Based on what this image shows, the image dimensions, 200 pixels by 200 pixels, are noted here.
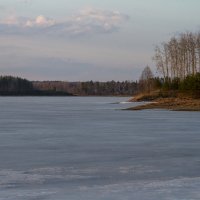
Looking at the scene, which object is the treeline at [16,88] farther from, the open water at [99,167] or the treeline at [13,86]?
the open water at [99,167]

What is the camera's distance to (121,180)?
9.70 m

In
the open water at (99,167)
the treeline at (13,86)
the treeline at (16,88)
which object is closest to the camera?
the open water at (99,167)

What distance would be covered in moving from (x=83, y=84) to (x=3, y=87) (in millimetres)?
31306

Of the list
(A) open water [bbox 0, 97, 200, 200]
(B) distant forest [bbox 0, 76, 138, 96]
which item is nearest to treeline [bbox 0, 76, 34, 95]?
(B) distant forest [bbox 0, 76, 138, 96]

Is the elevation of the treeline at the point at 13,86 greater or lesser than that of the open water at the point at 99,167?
greater

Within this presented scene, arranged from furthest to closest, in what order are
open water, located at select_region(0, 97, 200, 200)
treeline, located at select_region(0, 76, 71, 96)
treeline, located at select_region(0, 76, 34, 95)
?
treeline, located at select_region(0, 76, 34, 95), treeline, located at select_region(0, 76, 71, 96), open water, located at select_region(0, 97, 200, 200)

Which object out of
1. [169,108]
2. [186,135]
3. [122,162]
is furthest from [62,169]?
[169,108]

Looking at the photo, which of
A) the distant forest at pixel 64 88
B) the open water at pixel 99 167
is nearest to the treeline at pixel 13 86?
the distant forest at pixel 64 88

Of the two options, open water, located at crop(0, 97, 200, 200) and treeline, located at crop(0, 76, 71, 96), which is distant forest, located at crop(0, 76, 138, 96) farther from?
open water, located at crop(0, 97, 200, 200)

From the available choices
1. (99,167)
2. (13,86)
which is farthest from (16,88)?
(99,167)

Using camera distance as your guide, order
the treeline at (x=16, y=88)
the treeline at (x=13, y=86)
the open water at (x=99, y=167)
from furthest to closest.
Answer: the treeline at (x=13, y=86) → the treeline at (x=16, y=88) → the open water at (x=99, y=167)

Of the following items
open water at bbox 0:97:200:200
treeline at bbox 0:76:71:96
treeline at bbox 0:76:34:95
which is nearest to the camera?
open water at bbox 0:97:200:200

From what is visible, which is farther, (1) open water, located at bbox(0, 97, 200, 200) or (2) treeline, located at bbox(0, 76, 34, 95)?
(2) treeline, located at bbox(0, 76, 34, 95)

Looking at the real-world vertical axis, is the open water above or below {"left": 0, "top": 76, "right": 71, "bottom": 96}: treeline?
below
